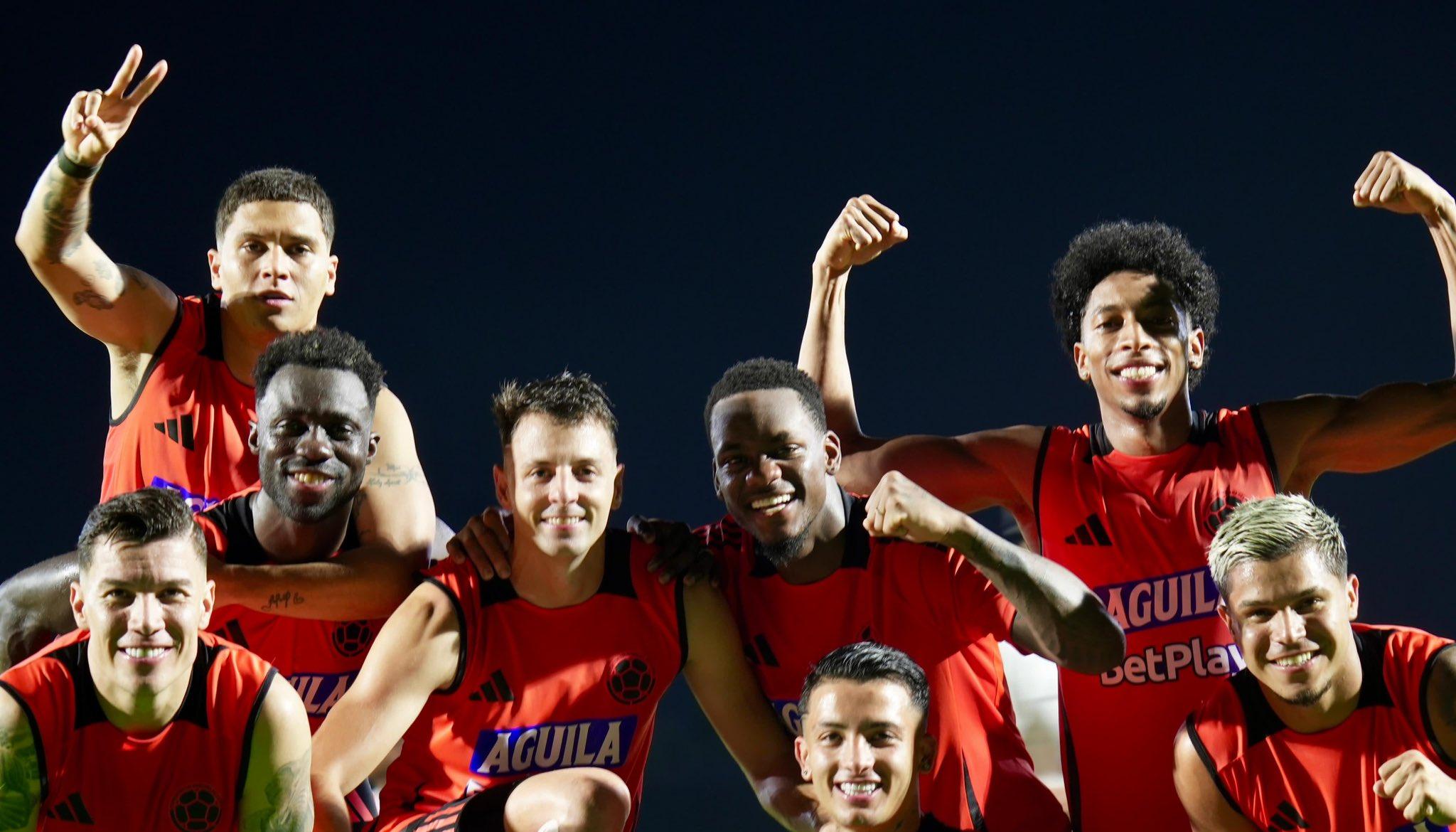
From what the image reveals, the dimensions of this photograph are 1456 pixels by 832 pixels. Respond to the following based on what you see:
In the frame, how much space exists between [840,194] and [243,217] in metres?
3.71

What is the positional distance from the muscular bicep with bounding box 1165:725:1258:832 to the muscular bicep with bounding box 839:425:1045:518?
65 cm

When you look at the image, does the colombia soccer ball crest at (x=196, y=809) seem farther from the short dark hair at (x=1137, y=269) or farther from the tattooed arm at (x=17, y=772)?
the short dark hair at (x=1137, y=269)

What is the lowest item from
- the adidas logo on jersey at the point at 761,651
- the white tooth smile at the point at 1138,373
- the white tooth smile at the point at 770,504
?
the adidas logo on jersey at the point at 761,651

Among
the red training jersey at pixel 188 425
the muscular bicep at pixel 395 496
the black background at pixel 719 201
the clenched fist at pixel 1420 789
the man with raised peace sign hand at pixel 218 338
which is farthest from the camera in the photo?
the black background at pixel 719 201

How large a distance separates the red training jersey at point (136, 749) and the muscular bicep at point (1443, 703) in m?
1.95

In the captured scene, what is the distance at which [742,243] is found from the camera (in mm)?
6801

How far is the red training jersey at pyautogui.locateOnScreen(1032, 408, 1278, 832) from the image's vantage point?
9.58 ft

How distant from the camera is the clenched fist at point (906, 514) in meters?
2.50

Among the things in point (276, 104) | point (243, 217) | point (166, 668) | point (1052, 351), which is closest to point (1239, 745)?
point (166, 668)

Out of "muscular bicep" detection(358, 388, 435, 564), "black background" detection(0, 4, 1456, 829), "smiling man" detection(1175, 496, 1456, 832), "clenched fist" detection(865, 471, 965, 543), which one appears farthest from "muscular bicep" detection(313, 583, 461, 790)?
"black background" detection(0, 4, 1456, 829)

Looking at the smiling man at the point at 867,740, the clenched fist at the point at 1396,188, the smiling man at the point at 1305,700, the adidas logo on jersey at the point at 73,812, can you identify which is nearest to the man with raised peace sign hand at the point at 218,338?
the adidas logo on jersey at the point at 73,812

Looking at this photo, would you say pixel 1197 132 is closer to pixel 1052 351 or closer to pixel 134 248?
pixel 1052 351

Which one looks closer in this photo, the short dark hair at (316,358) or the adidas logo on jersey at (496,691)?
the adidas logo on jersey at (496,691)

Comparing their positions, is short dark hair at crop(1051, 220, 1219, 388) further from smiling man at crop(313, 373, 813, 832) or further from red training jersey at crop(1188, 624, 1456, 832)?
smiling man at crop(313, 373, 813, 832)
